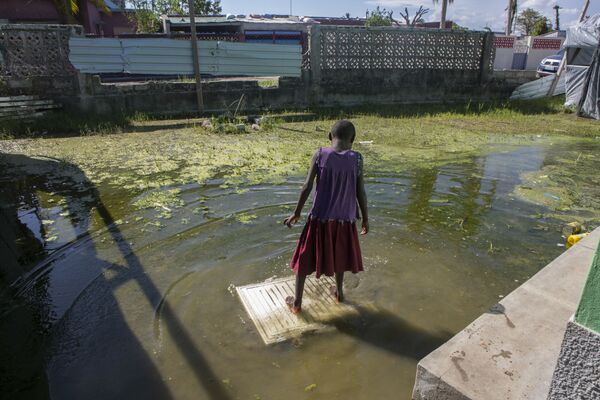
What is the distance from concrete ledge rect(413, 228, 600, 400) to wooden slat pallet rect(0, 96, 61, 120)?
33.5 ft

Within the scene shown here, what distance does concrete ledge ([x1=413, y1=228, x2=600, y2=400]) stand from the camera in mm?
2094

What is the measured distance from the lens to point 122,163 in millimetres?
7059

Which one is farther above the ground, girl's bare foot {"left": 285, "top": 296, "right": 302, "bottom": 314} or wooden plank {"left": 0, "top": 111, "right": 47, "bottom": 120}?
wooden plank {"left": 0, "top": 111, "right": 47, "bottom": 120}

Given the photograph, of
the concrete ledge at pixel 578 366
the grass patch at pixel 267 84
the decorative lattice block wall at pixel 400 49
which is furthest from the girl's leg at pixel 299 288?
the decorative lattice block wall at pixel 400 49

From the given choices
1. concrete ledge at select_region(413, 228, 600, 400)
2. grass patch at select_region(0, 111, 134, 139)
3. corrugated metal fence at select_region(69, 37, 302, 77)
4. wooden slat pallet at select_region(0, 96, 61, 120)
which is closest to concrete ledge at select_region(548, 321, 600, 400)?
concrete ledge at select_region(413, 228, 600, 400)

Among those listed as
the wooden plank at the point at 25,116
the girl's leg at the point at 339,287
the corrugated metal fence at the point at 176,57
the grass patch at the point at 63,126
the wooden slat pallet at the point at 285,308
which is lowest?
the wooden slat pallet at the point at 285,308

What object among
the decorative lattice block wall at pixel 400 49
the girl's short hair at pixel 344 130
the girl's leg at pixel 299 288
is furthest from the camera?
the decorative lattice block wall at pixel 400 49

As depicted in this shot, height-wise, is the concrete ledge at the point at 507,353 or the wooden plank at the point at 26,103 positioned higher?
the wooden plank at the point at 26,103

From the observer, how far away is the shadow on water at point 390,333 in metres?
2.93

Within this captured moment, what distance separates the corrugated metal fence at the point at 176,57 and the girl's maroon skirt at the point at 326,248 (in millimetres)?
9335

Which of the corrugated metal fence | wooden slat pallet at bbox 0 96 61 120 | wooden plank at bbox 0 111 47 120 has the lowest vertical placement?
wooden plank at bbox 0 111 47 120

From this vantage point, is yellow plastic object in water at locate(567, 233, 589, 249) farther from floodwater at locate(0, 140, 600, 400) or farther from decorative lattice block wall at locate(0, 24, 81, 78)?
decorative lattice block wall at locate(0, 24, 81, 78)

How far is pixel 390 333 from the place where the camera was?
3.10m

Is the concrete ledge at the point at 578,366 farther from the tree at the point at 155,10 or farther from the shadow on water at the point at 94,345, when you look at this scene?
the tree at the point at 155,10
